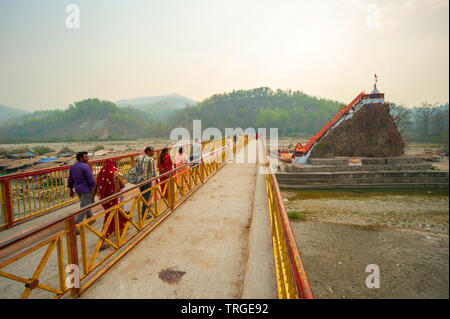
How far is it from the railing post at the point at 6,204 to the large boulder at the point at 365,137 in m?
23.4

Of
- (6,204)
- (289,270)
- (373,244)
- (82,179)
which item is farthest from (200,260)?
(373,244)

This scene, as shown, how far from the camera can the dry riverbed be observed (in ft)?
21.4

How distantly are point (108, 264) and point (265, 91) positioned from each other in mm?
142473

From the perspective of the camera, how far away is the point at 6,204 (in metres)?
4.47

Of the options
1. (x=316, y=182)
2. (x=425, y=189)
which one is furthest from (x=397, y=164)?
(x=316, y=182)

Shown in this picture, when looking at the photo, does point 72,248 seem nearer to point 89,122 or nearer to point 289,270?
point 289,270

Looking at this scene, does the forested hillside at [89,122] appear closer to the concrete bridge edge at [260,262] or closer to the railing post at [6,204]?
the railing post at [6,204]

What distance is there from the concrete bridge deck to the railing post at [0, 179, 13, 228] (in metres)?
0.42

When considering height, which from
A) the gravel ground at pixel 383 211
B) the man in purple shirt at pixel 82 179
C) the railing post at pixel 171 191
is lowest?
the gravel ground at pixel 383 211

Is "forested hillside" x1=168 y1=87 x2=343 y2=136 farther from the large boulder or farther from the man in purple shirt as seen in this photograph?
the man in purple shirt

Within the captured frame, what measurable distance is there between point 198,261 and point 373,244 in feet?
28.7

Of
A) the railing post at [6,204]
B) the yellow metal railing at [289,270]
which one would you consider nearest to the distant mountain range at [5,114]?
the railing post at [6,204]

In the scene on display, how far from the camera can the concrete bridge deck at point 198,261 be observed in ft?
8.50

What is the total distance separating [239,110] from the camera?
12044cm
